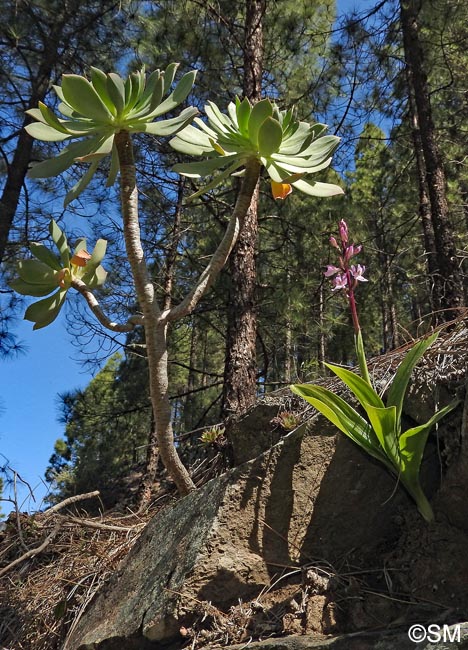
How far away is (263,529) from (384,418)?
0.60m

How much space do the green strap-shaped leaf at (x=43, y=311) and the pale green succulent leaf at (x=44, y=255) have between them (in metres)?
0.12

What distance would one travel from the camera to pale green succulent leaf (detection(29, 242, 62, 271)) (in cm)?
198

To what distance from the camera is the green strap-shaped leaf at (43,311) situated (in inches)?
78.0

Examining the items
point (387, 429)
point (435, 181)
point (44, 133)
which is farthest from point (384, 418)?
point (435, 181)

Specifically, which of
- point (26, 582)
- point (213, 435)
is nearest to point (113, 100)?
point (213, 435)

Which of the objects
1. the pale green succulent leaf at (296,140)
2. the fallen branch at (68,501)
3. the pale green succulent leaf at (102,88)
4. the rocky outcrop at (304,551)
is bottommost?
the rocky outcrop at (304,551)

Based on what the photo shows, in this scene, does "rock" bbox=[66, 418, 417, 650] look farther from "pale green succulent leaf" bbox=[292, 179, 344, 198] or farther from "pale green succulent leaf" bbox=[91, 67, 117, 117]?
"pale green succulent leaf" bbox=[91, 67, 117, 117]

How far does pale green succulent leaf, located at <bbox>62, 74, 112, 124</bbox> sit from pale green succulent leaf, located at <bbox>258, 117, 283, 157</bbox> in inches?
21.4

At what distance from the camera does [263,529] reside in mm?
1773

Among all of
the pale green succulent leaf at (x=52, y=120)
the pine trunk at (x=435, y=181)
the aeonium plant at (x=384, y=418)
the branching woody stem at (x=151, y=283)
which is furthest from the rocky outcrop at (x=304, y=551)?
the pine trunk at (x=435, y=181)

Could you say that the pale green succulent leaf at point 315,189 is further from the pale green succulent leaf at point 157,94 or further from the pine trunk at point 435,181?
the pine trunk at point 435,181

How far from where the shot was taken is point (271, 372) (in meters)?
9.07

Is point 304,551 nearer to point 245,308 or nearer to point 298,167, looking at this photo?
point 298,167

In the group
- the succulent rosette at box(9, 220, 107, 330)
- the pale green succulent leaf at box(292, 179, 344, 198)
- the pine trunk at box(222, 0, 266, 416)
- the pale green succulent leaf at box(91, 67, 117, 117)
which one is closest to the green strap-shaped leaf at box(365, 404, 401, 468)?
the pale green succulent leaf at box(292, 179, 344, 198)
